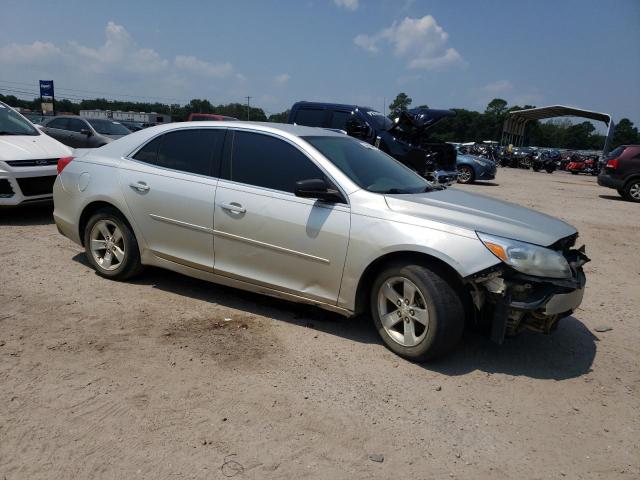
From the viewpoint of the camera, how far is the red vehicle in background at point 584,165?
3294cm

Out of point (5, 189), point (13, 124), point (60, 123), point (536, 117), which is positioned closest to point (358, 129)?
point (13, 124)

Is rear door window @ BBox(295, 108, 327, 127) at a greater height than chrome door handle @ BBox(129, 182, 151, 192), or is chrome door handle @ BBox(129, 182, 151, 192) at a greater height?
rear door window @ BBox(295, 108, 327, 127)

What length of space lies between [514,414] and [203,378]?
6.40ft

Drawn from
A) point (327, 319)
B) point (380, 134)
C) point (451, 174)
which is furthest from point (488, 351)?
point (451, 174)

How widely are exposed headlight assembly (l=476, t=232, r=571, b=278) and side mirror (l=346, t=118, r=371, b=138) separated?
7.70 m

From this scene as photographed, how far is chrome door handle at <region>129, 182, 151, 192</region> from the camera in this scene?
15.0ft

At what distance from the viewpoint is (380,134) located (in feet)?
35.4

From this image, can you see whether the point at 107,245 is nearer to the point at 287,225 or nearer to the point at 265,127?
the point at 265,127

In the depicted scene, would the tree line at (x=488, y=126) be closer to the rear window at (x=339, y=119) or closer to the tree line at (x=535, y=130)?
the tree line at (x=535, y=130)

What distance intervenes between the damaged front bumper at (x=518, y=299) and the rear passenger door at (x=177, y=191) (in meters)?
2.25

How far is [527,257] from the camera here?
336 cm

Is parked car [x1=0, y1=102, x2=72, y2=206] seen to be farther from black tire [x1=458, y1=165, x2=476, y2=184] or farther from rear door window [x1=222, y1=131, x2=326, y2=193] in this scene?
black tire [x1=458, y1=165, x2=476, y2=184]

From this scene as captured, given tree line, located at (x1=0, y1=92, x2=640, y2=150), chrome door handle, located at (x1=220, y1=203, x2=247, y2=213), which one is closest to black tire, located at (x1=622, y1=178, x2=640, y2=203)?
chrome door handle, located at (x1=220, y1=203, x2=247, y2=213)

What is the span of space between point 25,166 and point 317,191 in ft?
16.9
